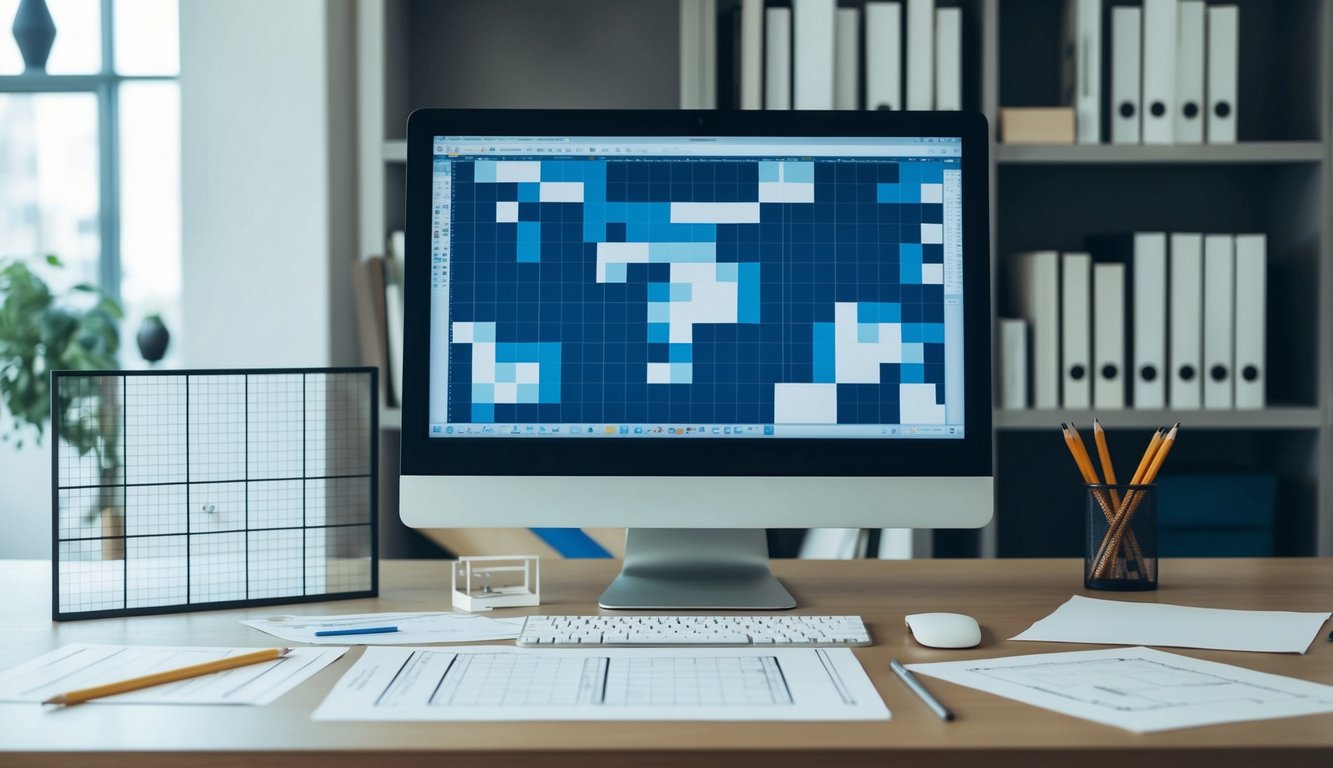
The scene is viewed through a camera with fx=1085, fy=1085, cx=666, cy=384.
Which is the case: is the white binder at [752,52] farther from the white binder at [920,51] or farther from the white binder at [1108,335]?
the white binder at [1108,335]

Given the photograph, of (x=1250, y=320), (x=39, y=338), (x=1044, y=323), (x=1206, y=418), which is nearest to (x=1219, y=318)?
(x=1250, y=320)

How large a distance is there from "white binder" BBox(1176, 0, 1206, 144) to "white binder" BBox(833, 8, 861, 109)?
0.58 meters

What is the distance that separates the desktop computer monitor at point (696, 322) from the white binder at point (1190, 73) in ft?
3.82

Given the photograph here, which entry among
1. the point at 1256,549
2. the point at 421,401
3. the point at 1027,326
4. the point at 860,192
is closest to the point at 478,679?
the point at 421,401

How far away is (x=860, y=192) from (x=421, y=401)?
18.4 inches

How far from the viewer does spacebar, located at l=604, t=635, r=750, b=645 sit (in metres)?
0.85

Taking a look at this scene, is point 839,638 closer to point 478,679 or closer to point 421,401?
point 478,679

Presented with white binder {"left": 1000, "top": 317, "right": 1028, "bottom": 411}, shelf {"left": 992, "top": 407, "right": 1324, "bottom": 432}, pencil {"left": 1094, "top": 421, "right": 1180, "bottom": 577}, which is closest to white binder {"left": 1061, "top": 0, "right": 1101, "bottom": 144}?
white binder {"left": 1000, "top": 317, "right": 1028, "bottom": 411}

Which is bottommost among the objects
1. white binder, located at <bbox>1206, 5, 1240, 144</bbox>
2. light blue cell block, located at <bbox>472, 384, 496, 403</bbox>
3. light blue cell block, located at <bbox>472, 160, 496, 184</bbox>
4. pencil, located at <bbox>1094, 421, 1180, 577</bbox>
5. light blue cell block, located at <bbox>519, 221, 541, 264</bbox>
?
pencil, located at <bbox>1094, 421, 1180, 577</bbox>

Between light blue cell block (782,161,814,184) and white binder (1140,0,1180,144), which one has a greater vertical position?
white binder (1140,0,1180,144)

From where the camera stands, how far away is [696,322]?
1037mm

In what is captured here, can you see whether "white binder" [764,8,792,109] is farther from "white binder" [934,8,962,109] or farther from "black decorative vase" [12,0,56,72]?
"black decorative vase" [12,0,56,72]

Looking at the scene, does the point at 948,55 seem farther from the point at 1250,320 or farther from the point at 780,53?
the point at 1250,320

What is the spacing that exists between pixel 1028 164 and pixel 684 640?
1.63 m
